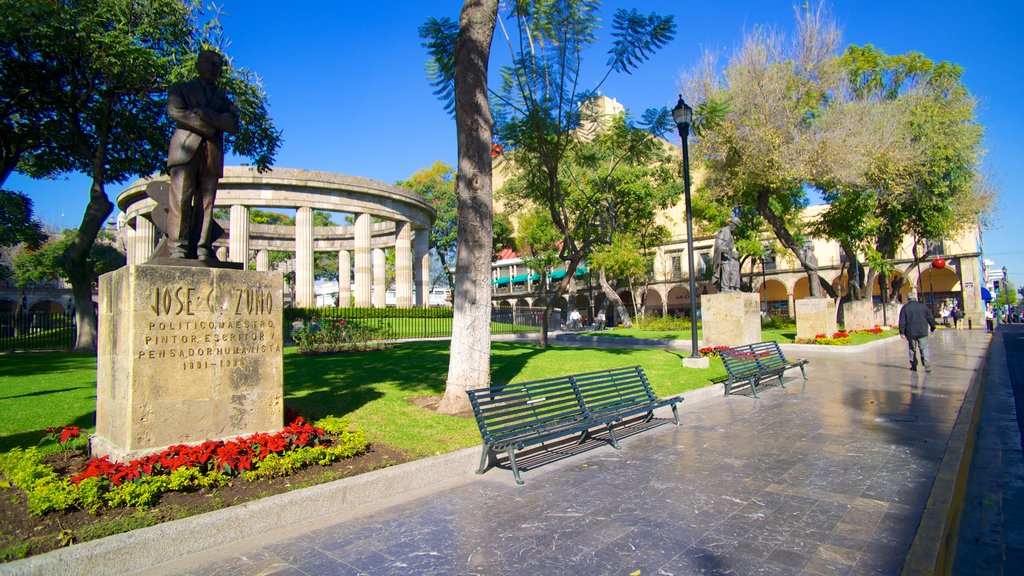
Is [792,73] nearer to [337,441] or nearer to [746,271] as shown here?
[337,441]

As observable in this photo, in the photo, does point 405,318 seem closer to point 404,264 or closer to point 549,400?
point 404,264

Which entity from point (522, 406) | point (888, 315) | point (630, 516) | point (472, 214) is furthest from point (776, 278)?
point (630, 516)

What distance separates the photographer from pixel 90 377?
1080 cm

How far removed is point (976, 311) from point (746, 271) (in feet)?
53.2

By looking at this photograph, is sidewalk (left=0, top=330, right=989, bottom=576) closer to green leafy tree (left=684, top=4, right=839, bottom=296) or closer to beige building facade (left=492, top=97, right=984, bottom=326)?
green leafy tree (left=684, top=4, right=839, bottom=296)

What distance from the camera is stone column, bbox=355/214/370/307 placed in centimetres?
2897

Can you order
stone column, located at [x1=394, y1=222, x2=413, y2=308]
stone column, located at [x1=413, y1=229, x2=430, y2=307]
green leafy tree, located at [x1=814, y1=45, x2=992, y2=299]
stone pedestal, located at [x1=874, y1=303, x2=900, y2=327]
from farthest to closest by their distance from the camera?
stone column, located at [x1=413, y1=229, x2=430, y2=307] < stone pedestal, located at [x1=874, y1=303, x2=900, y2=327] < stone column, located at [x1=394, y1=222, x2=413, y2=308] < green leafy tree, located at [x1=814, y1=45, x2=992, y2=299]

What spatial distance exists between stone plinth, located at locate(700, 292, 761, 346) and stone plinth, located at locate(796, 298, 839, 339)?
5.76 m

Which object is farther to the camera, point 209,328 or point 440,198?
point 440,198

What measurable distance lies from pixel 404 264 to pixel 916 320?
24.1 m

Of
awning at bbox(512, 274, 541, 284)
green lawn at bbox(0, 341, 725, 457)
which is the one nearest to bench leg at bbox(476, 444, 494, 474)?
green lawn at bbox(0, 341, 725, 457)

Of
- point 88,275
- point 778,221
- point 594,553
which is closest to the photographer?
point 594,553

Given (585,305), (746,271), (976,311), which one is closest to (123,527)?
(976,311)

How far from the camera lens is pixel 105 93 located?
14141 millimetres
